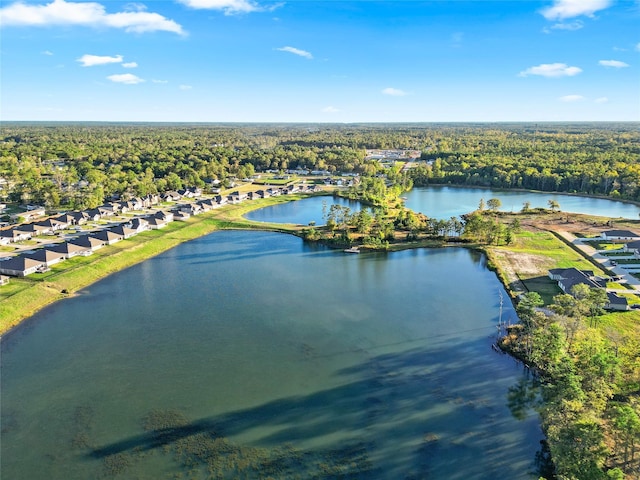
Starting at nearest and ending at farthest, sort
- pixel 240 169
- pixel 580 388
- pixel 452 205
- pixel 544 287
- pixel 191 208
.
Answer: pixel 580 388 < pixel 544 287 < pixel 191 208 < pixel 452 205 < pixel 240 169

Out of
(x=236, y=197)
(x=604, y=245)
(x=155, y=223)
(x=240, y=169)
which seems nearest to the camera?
(x=604, y=245)

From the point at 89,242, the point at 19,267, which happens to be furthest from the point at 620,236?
the point at 19,267

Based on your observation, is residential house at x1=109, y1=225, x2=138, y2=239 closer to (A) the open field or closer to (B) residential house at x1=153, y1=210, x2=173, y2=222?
(B) residential house at x1=153, y1=210, x2=173, y2=222

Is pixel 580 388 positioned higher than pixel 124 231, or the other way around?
pixel 124 231

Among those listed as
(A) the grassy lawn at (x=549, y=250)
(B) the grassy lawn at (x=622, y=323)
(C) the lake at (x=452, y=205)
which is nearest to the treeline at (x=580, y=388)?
(B) the grassy lawn at (x=622, y=323)

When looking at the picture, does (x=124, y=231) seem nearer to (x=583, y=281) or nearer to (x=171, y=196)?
(x=171, y=196)

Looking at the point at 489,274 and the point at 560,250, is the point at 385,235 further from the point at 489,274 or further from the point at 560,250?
the point at 560,250

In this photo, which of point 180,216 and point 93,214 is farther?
point 180,216
